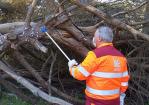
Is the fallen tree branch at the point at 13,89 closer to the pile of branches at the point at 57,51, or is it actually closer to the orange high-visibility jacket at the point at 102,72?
the pile of branches at the point at 57,51

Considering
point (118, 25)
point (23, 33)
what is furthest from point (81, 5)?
point (23, 33)

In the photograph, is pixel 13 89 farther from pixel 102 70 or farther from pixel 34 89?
pixel 102 70

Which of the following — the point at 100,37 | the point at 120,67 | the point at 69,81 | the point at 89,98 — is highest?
the point at 100,37

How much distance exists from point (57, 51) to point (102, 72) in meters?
2.77

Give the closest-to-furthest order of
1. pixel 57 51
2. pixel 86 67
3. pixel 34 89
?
pixel 86 67
pixel 34 89
pixel 57 51

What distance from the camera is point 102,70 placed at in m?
4.46

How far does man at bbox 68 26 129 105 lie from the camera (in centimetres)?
439

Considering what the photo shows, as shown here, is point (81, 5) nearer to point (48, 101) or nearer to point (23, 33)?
point (23, 33)

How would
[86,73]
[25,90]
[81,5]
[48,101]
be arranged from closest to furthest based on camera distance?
1. [86,73]
2. [81,5]
3. [48,101]
4. [25,90]

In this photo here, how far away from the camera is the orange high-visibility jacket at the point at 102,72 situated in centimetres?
438

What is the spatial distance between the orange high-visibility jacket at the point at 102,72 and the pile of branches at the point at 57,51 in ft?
4.53

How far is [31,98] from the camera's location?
23.0ft

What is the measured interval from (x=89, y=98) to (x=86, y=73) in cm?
40

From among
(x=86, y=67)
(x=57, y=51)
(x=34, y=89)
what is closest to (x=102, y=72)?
(x=86, y=67)
